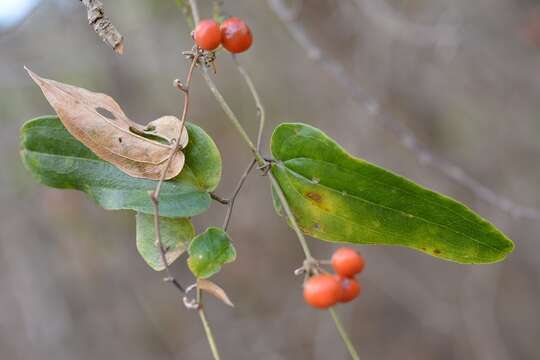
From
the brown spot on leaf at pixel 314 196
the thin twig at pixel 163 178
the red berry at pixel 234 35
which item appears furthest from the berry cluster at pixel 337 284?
the red berry at pixel 234 35

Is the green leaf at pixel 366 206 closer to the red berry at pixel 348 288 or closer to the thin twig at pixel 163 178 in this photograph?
the red berry at pixel 348 288

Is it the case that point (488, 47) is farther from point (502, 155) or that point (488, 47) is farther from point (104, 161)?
point (104, 161)

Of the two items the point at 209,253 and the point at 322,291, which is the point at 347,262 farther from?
the point at 209,253

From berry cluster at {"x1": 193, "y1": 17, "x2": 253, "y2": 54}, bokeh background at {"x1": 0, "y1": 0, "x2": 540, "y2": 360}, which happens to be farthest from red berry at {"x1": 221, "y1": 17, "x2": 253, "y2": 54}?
bokeh background at {"x1": 0, "y1": 0, "x2": 540, "y2": 360}

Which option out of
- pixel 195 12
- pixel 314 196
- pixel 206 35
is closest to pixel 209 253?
pixel 314 196

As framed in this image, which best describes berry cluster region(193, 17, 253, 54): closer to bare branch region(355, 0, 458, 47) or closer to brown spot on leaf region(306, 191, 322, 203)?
brown spot on leaf region(306, 191, 322, 203)
